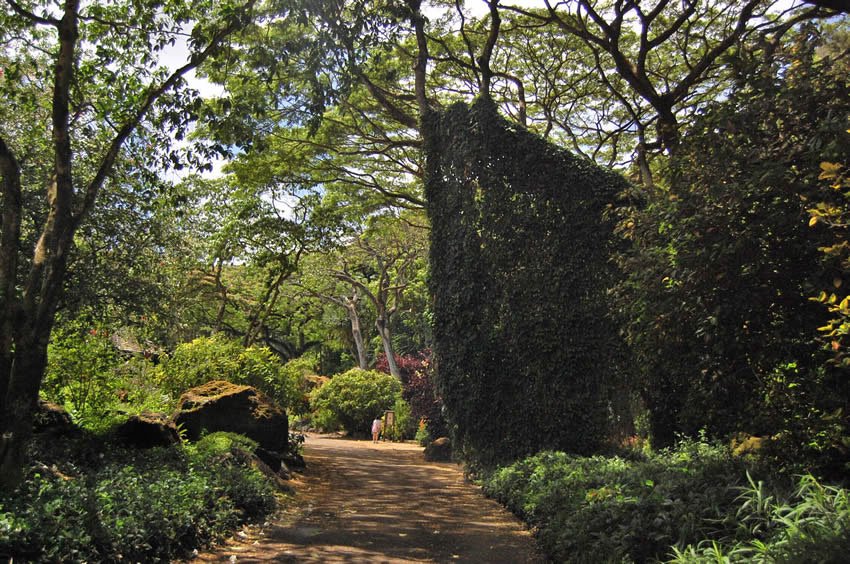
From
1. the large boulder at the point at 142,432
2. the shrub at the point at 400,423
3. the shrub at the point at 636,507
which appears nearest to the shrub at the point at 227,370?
the large boulder at the point at 142,432

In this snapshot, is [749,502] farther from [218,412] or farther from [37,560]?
[218,412]

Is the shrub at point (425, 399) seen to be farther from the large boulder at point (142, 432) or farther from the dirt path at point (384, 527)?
the large boulder at point (142, 432)

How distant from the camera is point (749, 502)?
4695mm

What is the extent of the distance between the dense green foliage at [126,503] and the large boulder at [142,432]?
235 mm

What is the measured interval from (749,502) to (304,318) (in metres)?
31.8

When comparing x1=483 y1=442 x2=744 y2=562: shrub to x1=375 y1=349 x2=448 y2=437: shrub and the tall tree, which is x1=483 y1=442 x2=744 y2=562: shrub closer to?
the tall tree

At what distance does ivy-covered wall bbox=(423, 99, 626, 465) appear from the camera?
36.0ft

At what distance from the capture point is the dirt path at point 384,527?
20.8 ft

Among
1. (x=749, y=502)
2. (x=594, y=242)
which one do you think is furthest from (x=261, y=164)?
(x=749, y=502)

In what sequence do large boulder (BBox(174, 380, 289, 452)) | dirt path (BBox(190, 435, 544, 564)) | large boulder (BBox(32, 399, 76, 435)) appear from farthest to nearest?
large boulder (BBox(174, 380, 289, 452))
large boulder (BBox(32, 399, 76, 435))
dirt path (BBox(190, 435, 544, 564))

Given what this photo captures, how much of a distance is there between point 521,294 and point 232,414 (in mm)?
5421

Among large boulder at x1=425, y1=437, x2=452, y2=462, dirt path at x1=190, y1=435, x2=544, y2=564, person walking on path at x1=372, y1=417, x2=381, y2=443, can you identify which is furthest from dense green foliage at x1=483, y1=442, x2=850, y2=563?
person walking on path at x1=372, y1=417, x2=381, y2=443

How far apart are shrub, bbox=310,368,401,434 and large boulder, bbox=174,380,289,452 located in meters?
14.0

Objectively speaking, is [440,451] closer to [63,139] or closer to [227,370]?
[227,370]
